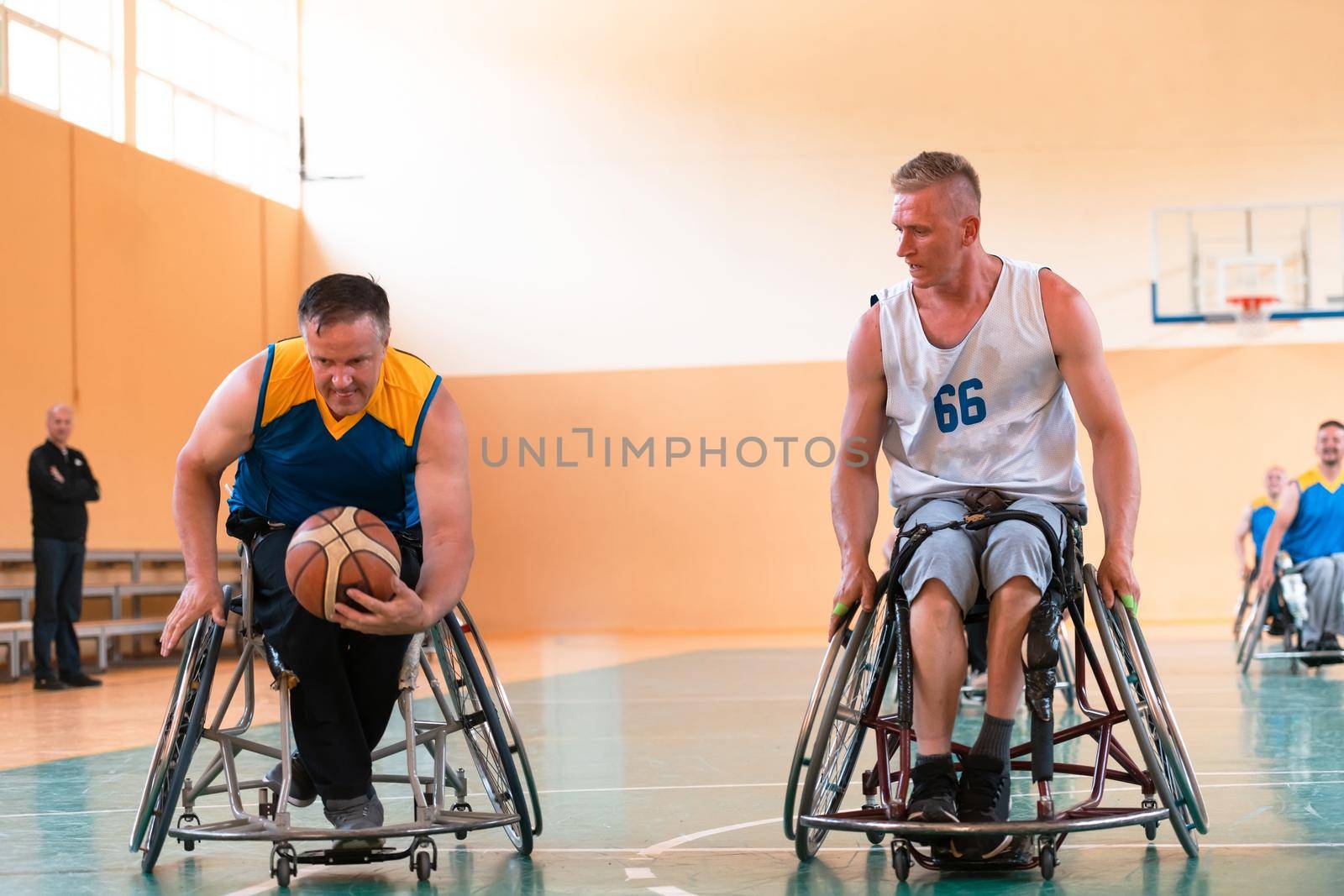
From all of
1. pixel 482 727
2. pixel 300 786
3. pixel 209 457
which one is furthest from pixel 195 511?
pixel 482 727

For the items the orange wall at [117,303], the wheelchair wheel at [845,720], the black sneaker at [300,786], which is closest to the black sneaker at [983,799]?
the wheelchair wheel at [845,720]

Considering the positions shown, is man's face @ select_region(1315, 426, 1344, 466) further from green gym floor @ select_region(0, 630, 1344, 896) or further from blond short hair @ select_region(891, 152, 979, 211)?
blond short hair @ select_region(891, 152, 979, 211)

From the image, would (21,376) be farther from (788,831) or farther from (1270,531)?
(788,831)

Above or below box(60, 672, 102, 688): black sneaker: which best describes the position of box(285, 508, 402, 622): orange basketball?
above

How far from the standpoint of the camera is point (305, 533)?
9.12ft

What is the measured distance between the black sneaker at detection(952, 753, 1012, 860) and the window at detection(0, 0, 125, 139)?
10111 mm

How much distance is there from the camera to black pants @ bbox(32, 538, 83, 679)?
8.73m

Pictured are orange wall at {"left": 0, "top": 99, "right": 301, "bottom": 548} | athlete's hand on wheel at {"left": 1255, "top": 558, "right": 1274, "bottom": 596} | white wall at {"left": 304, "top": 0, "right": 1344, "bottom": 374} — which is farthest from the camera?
white wall at {"left": 304, "top": 0, "right": 1344, "bottom": 374}

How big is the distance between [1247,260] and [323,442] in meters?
12.1

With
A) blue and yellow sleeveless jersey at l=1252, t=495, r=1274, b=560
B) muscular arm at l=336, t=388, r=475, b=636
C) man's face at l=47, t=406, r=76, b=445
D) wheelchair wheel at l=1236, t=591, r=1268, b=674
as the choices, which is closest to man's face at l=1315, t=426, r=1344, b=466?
wheelchair wheel at l=1236, t=591, r=1268, b=674

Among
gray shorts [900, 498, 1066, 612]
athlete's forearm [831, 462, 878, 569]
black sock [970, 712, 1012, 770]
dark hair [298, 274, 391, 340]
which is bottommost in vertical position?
black sock [970, 712, 1012, 770]

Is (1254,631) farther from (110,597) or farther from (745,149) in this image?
(110,597)

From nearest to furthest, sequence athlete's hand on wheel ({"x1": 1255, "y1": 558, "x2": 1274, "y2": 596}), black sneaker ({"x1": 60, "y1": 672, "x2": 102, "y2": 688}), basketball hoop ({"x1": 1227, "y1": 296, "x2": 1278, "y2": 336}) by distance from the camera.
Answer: athlete's hand on wheel ({"x1": 1255, "y1": 558, "x2": 1274, "y2": 596}) → black sneaker ({"x1": 60, "y1": 672, "x2": 102, "y2": 688}) → basketball hoop ({"x1": 1227, "y1": 296, "x2": 1278, "y2": 336})

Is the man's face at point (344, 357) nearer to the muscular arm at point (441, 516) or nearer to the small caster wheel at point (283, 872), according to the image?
the muscular arm at point (441, 516)
